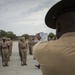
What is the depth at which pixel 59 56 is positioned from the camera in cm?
212

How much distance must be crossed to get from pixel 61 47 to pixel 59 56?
73 millimetres

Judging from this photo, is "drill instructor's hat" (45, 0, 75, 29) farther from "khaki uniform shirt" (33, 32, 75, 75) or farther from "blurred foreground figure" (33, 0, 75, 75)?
"khaki uniform shirt" (33, 32, 75, 75)

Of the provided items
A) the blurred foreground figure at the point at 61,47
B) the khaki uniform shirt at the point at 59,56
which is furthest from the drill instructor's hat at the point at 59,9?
the khaki uniform shirt at the point at 59,56

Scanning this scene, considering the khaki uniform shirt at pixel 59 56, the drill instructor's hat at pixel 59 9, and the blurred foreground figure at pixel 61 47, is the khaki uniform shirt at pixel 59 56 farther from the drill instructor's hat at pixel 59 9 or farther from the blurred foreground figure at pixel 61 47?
the drill instructor's hat at pixel 59 9

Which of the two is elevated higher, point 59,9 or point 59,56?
point 59,9

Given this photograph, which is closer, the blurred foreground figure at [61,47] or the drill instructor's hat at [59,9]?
the blurred foreground figure at [61,47]

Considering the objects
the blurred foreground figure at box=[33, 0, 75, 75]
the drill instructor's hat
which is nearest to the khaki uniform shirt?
the blurred foreground figure at box=[33, 0, 75, 75]

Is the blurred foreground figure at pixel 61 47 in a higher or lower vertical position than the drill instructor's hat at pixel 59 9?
lower

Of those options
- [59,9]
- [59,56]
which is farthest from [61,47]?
[59,9]

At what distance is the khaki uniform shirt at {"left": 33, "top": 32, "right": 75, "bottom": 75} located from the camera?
82.6 inches

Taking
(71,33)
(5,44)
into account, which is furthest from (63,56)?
(5,44)

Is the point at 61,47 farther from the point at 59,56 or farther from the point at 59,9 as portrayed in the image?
the point at 59,9

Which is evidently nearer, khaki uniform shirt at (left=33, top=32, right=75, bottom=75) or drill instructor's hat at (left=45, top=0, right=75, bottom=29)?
khaki uniform shirt at (left=33, top=32, right=75, bottom=75)

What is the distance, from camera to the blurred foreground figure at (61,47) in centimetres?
210
